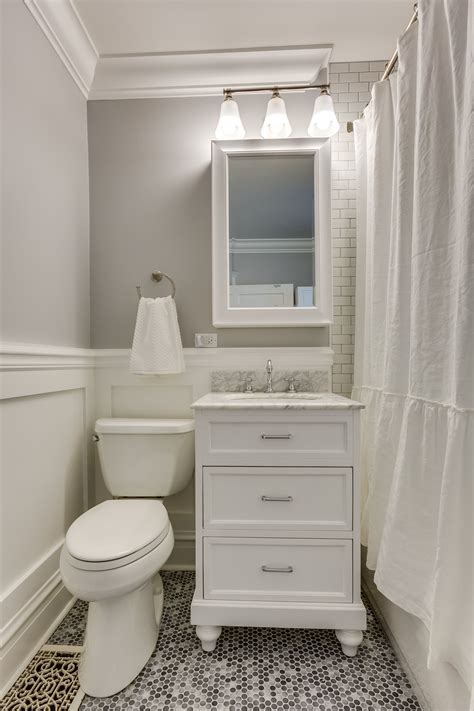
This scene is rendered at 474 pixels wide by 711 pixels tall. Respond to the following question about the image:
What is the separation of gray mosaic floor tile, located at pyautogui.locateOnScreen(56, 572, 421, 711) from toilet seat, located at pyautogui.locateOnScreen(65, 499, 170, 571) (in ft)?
1.33

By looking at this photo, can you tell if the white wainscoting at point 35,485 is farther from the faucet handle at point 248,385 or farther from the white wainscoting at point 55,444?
the faucet handle at point 248,385

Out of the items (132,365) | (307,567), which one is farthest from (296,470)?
(132,365)

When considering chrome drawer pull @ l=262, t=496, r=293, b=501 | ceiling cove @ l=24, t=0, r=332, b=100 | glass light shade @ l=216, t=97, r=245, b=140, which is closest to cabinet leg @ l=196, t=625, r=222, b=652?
chrome drawer pull @ l=262, t=496, r=293, b=501

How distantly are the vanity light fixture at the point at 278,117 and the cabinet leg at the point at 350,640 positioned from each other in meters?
1.91


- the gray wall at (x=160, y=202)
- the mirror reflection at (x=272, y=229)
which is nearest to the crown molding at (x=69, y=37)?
the gray wall at (x=160, y=202)

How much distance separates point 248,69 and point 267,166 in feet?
1.48

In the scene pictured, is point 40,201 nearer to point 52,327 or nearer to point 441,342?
point 52,327

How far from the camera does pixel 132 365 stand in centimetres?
157

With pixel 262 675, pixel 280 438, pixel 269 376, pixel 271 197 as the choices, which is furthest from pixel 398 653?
pixel 271 197

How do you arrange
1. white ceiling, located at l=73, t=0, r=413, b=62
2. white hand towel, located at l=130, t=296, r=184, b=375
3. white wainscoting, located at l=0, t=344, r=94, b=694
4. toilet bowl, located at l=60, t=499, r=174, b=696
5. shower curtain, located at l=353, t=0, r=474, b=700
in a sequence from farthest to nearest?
white hand towel, located at l=130, t=296, r=184, b=375 → white ceiling, located at l=73, t=0, r=413, b=62 → white wainscoting, located at l=0, t=344, r=94, b=694 → toilet bowl, located at l=60, t=499, r=174, b=696 → shower curtain, located at l=353, t=0, r=474, b=700

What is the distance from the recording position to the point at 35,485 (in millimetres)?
1252

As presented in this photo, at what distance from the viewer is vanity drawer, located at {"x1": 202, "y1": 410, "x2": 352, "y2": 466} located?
1.16 m

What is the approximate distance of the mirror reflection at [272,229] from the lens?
162cm

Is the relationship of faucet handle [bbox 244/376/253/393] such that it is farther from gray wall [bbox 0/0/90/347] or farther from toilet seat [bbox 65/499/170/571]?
gray wall [bbox 0/0/90/347]
